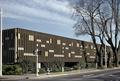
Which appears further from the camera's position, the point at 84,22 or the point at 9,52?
the point at 84,22

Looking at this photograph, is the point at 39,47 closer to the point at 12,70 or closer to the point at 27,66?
the point at 27,66

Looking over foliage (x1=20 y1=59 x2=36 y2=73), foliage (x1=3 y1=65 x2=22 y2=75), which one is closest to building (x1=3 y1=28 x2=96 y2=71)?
foliage (x1=20 y1=59 x2=36 y2=73)

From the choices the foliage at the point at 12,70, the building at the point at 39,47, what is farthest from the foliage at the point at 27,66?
the building at the point at 39,47

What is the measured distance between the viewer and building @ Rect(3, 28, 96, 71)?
55.5 metres

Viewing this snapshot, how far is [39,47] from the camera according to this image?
6066 cm

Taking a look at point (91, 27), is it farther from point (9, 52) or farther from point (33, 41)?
point (9, 52)

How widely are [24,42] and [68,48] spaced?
1768cm

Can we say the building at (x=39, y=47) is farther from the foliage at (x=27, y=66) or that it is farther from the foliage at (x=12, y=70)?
the foliage at (x=12, y=70)

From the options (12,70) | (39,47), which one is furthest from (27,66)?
(39,47)

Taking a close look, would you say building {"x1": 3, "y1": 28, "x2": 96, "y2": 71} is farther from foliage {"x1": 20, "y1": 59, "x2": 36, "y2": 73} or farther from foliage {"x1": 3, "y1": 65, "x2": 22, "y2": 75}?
foliage {"x1": 3, "y1": 65, "x2": 22, "y2": 75}

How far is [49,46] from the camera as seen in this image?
6425 centimetres

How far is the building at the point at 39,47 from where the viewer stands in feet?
182

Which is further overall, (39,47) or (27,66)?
(39,47)

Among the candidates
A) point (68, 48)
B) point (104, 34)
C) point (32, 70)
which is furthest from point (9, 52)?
point (104, 34)
